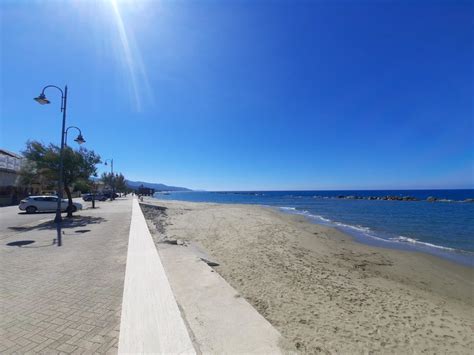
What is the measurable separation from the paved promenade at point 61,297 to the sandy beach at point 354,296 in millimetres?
3001

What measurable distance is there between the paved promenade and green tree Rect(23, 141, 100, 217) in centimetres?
1054

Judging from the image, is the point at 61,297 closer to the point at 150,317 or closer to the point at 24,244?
the point at 150,317

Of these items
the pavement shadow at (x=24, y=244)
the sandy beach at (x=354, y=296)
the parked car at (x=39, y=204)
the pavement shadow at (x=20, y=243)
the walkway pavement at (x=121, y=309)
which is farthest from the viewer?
the parked car at (x=39, y=204)

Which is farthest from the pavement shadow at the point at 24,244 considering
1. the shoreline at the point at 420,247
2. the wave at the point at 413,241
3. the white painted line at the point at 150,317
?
the wave at the point at 413,241

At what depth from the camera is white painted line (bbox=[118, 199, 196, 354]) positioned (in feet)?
10.7

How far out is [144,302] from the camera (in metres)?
4.41

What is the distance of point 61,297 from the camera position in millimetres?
4754

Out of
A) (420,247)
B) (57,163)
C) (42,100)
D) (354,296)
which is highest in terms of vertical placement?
(42,100)

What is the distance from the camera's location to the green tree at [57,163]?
57.2 feet

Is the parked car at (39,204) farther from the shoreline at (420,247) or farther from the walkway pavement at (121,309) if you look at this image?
the shoreline at (420,247)

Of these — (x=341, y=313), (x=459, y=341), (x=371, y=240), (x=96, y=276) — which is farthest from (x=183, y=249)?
(x=371, y=240)

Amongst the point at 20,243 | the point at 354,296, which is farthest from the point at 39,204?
the point at 354,296

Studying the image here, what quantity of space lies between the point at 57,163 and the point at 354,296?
20.2m

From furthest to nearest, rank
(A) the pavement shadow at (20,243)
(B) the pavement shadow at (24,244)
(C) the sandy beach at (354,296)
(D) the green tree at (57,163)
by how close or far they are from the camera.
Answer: (D) the green tree at (57,163), (A) the pavement shadow at (20,243), (B) the pavement shadow at (24,244), (C) the sandy beach at (354,296)
